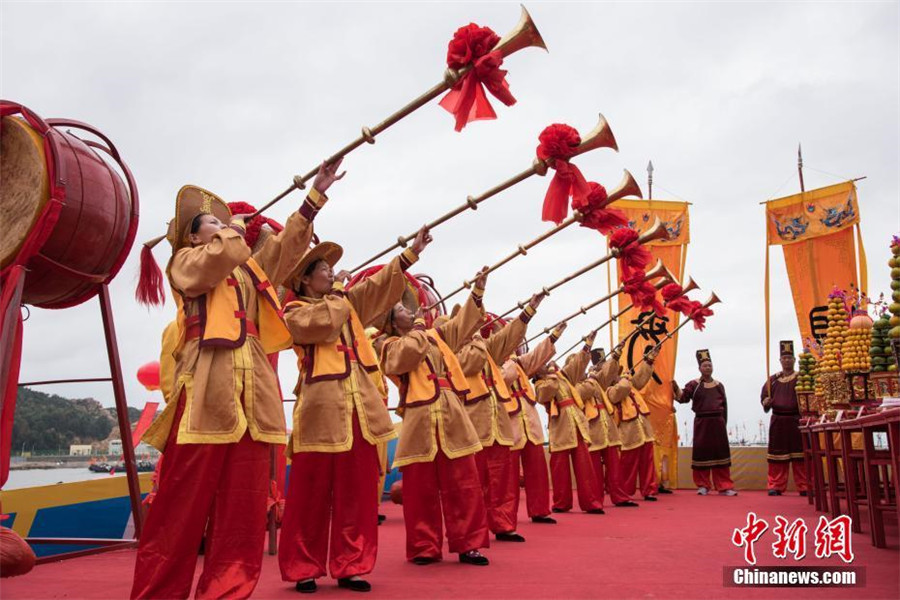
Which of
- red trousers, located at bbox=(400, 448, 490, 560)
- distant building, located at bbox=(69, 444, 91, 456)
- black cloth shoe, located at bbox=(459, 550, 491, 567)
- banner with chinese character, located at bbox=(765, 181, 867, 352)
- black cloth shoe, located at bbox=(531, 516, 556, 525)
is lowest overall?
black cloth shoe, located at bbox=(459, 550, 491, 567)

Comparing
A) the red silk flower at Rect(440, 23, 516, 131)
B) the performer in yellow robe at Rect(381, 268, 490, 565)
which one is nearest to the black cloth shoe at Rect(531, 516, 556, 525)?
the performer in yellow robe at Rect(381, 268, 490, 565)

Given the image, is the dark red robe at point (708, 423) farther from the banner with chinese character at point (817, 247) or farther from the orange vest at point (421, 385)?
the orange vest at point (421, 385)

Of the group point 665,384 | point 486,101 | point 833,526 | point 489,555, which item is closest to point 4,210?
point 486,101

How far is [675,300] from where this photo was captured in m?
7.34

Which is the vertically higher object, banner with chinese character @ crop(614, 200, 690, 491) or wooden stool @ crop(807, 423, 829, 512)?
banner with chinese character @ crop(614, 200, 690, 491)

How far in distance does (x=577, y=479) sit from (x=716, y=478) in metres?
3.64

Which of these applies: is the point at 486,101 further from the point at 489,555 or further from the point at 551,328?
the point at 551,328

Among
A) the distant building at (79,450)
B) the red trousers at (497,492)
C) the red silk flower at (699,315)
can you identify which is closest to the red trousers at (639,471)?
the red silk flower at (699,315)

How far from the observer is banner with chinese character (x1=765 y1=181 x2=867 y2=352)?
9.42 metres

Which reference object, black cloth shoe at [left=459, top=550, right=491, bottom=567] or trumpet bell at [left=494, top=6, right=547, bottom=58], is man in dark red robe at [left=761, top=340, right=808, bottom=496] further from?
trumpet bell at [left=494, top=6, right=547, bottom=58]

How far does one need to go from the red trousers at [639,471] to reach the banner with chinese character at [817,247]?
7.42 feet

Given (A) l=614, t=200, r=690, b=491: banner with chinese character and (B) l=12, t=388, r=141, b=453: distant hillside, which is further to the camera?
(A) l=614, t=200, r=690, b=491: banner with chinese character

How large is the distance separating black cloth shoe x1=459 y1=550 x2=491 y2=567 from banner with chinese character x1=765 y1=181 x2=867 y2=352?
6502 millimetres

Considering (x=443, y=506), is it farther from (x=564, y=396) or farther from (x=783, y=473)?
(x=783, y=473)
